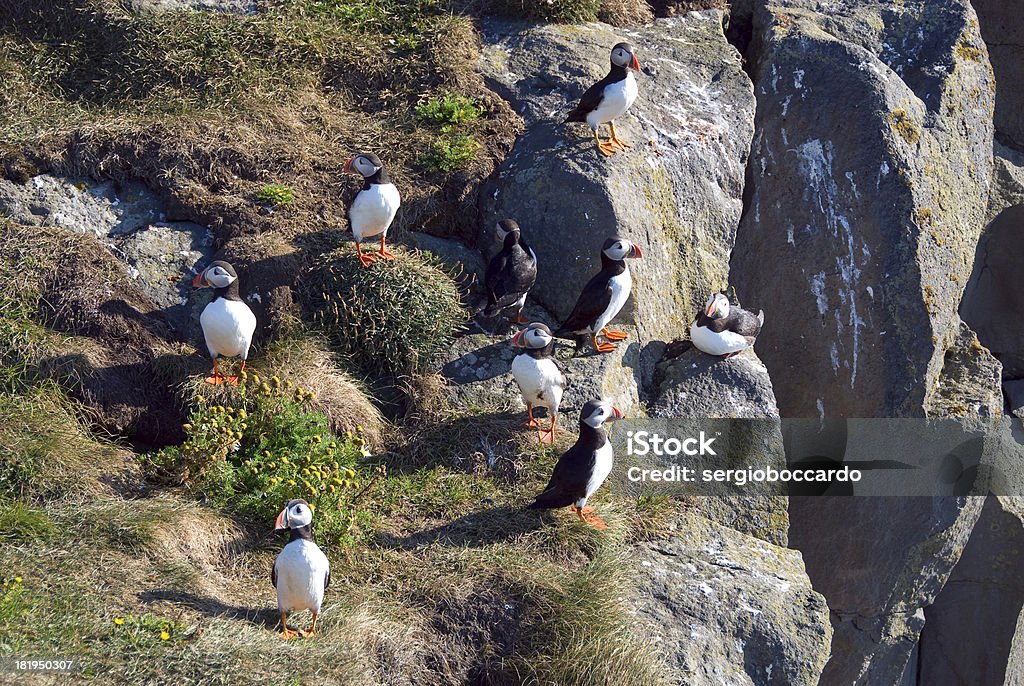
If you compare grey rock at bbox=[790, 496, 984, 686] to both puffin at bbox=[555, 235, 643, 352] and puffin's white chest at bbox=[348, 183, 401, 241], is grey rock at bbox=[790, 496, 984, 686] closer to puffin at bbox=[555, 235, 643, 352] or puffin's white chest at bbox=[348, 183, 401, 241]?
puffin at bbox=[555, 235, 643, 352]

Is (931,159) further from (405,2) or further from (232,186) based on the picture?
(232,186)

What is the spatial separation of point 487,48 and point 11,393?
4576 mm

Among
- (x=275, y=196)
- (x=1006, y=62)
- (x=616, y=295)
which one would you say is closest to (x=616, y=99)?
(x=616, y=295)

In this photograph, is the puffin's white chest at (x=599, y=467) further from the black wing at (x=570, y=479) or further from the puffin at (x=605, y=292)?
the puffin at (x=605, y=292)

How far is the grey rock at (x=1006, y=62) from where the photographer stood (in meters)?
12.4

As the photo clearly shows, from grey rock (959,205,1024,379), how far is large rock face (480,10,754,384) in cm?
526

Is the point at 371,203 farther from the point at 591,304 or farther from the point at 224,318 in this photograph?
the point at 591,304

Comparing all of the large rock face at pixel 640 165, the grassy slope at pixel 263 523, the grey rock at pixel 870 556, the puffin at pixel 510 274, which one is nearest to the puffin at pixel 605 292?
the puffin at pixel 510 274

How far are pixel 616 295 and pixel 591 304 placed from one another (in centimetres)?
16

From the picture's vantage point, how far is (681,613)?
5.53 meters

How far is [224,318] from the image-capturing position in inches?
226

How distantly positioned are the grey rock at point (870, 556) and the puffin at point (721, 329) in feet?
7.67

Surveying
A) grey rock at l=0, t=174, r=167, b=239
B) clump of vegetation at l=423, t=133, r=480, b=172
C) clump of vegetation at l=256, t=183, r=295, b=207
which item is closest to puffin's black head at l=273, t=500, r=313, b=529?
clump of vegetation at l=256, t=183, r=295, b=207

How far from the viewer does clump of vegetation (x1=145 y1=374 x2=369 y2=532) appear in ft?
17.9
